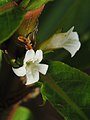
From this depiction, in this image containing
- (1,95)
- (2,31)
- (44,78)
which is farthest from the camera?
(1,95)

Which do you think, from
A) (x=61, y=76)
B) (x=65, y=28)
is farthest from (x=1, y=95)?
Result: (x=61, y=76)

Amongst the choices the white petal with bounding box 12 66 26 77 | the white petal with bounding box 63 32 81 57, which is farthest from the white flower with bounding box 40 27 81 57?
the white petal with bounding box 12 66 26 77

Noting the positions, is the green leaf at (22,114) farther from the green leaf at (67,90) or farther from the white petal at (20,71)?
the white petal at (20,71)

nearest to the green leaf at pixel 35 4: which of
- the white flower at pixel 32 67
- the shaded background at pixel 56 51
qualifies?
the white flower at pixel 32 67

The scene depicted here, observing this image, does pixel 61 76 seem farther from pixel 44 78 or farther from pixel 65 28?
pixel 65 28

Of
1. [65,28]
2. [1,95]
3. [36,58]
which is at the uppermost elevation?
[36,58]
